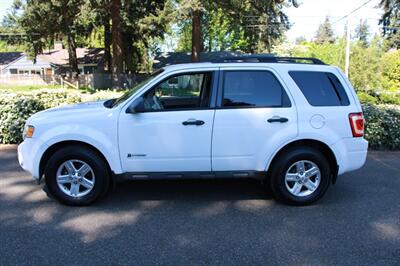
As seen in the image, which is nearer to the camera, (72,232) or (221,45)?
(72,232)

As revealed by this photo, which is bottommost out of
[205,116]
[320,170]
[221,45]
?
[320,170]

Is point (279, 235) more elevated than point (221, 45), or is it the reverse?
point (221, 45)

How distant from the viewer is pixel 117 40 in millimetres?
29969

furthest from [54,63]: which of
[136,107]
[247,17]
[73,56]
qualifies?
[136,107]

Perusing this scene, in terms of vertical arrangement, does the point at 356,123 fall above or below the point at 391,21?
below

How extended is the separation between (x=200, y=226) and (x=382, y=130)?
589cm

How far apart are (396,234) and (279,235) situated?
1350 mm

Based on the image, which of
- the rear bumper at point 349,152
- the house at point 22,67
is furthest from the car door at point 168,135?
the house at point 22,67

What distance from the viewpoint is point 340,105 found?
5156mm

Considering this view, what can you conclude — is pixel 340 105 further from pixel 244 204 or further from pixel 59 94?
pixel 59 94

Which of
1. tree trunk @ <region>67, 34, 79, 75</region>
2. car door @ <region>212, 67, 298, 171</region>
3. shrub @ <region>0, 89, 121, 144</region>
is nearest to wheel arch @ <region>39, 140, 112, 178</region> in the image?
car door @ <region>212, 67, 298, 171</region>

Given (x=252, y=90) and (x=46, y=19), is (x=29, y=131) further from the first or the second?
(x=46, y=19)

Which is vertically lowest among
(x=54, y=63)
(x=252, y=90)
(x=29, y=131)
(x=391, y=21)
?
(x=29, y=131)

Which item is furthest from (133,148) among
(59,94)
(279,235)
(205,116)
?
(59,94)
